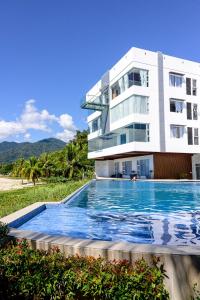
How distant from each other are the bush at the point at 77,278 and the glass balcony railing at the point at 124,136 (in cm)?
2898

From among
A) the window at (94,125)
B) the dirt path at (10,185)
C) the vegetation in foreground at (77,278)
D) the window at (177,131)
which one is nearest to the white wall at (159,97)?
the window at (177,131)

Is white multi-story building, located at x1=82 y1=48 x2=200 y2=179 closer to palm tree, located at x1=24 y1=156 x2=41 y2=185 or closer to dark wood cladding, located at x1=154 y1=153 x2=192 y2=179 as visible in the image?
dark wood cladding, located at x1=154 y1=153 x2=192 y2=179

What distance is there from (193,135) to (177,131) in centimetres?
220

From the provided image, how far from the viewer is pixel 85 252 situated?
420 centimetres

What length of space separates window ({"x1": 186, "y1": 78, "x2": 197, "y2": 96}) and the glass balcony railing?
733cm

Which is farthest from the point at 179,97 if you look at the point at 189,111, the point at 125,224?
the point at 125,224

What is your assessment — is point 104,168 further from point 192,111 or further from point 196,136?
point 192,111

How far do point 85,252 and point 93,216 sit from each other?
664 cm

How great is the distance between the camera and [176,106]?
3516cm

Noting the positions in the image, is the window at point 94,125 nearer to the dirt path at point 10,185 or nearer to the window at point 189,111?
the window at point 189,111

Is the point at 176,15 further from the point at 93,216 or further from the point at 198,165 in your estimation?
the point at 198,165

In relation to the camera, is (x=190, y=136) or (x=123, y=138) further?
(x=190, y=136)

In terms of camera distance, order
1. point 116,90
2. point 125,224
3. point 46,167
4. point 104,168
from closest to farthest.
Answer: point 125,224, point 116,90, point 46,167, point 104,168

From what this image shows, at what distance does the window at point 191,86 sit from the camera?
3622 cm
